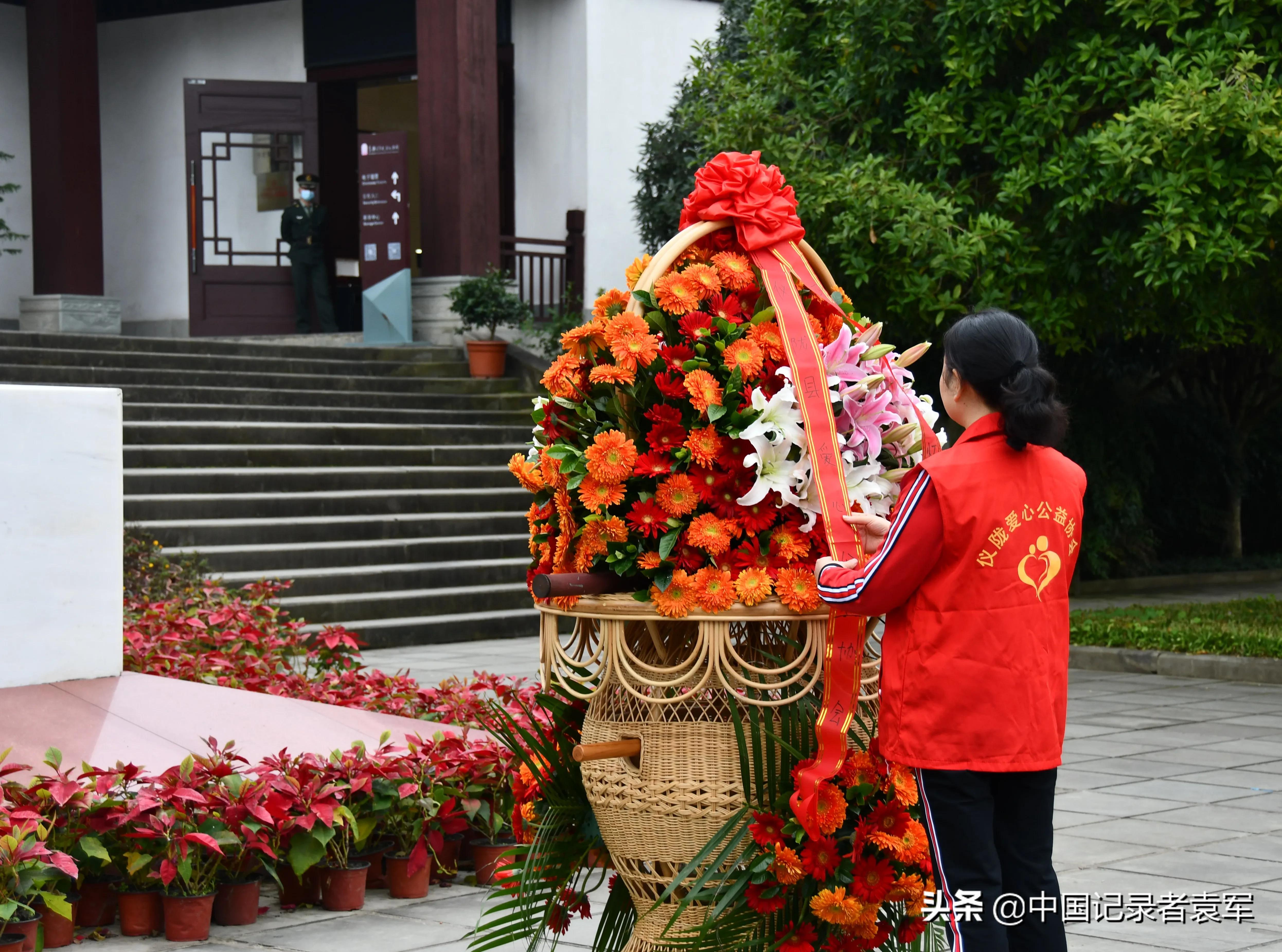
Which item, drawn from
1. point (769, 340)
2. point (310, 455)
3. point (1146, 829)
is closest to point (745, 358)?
point (769, 340)

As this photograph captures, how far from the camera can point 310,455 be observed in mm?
11750

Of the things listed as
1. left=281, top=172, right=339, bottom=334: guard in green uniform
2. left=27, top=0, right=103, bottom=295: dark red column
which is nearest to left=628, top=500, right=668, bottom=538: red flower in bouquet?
left=281, top=172, right=339, bottom=334: guard in green uniform

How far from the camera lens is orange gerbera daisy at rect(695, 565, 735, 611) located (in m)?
2.99

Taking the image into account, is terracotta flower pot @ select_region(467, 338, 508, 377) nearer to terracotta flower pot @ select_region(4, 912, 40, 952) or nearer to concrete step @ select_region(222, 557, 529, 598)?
concrete step @ select_region(222, 557, 529, 598)

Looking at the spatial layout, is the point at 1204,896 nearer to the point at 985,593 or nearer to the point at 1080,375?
the point at 985,593

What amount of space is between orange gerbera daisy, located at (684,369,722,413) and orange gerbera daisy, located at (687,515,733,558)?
229 mm

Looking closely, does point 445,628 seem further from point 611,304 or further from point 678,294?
point 678,294

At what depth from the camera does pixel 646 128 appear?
1584 centimetres

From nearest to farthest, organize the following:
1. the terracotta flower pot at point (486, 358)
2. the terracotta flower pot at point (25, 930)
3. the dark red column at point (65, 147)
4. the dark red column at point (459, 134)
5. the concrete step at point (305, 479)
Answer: the terracotta flower pot at point (25, 930) < the concrete step at point (305, 479) < the terracotta flower pot at point (486, 358) < the dark red column at point (459, 134) < the dark red column at point (65, 147)

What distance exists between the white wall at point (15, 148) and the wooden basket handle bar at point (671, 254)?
1576 centimetres

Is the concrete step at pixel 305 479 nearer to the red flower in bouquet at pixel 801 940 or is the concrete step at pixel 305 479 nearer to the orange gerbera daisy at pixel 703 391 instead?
the orange gerbera daisy at pixel 703 391

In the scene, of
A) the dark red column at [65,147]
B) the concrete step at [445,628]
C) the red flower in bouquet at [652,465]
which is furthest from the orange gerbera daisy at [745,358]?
the dark red column at [65,147]

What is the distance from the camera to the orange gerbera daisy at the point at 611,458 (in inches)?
121

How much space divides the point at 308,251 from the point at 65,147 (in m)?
2.76
